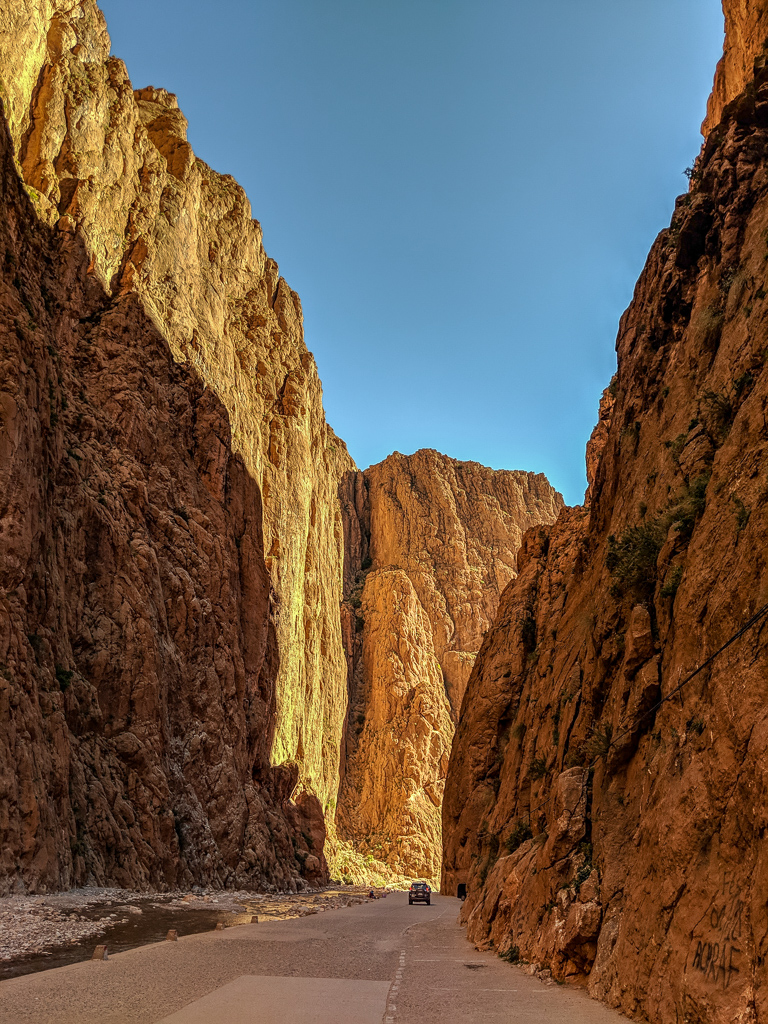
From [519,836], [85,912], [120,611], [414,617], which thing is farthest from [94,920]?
[414,617]

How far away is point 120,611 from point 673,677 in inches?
1031

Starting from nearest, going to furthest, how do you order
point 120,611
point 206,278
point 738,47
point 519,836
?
1. point 738,47
2. point 519,836
3. point 120,611
4. point 206,278

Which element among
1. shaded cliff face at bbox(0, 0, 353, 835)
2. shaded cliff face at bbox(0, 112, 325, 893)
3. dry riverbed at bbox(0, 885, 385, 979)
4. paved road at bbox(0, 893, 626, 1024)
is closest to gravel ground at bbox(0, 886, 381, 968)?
dry riverbed at bbox(0, 885, 385, 979)

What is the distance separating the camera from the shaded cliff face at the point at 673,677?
6.69m

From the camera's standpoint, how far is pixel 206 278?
48.5 metres

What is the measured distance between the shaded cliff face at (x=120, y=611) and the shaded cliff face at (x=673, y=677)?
13905mm

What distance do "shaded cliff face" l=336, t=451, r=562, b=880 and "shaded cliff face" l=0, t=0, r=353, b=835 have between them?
13.9 meters

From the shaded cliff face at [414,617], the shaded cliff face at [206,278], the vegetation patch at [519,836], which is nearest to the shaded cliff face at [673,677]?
the vegetation patch at [519,836]

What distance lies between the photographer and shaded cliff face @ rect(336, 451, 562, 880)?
78.1 metres

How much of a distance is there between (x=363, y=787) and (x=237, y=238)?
5573 cm

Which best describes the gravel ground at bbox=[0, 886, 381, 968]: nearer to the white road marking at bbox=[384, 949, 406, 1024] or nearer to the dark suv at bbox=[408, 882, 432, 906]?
the white road marking at bbox=[384, 949, 406, 1024]

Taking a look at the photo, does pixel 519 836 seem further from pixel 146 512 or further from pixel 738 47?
pixel 146 512

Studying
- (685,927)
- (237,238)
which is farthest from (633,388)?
(237,238)

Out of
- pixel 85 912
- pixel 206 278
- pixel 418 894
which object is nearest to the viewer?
pixel 85 912
